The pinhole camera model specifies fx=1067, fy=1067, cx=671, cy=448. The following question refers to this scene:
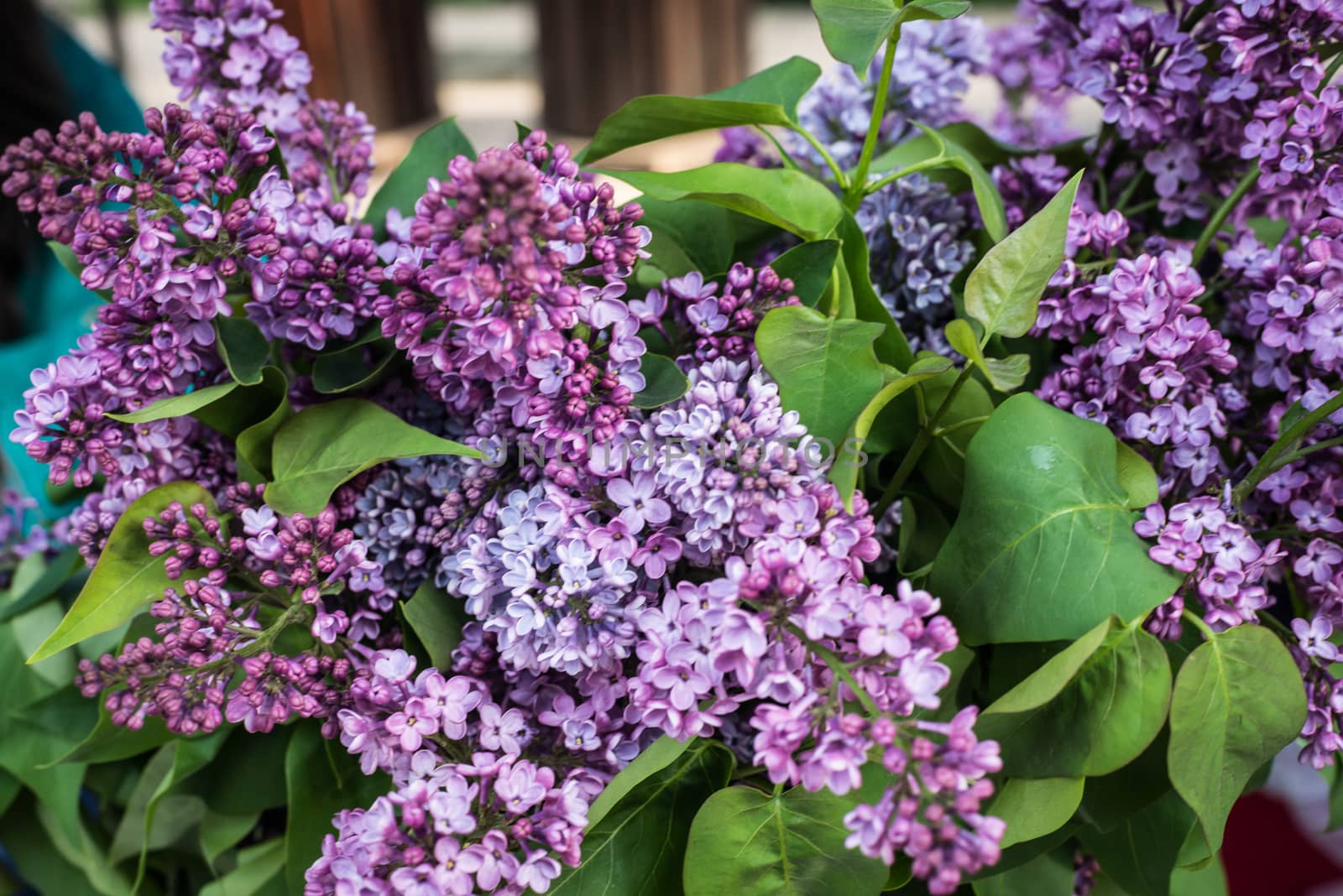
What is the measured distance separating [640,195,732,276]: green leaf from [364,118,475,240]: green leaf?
0.09 m

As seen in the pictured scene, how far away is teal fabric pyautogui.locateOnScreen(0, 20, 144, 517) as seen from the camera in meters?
1.17

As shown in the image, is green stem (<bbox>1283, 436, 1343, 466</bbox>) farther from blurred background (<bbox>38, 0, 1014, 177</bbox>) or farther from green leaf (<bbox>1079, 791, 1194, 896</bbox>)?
blurred background (<bbox>38, 0, 1014, 177</bbox>)

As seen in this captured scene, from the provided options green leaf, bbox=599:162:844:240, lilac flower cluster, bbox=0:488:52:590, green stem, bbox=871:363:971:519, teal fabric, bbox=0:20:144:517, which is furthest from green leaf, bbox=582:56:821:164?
teal fabric, bbox=0:20:144:517

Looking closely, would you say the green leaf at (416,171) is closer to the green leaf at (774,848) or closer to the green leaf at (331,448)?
the green leaf at (331,448)

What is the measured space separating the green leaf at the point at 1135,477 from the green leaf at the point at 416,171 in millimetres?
279

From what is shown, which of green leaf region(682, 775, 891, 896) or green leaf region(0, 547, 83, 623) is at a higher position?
green leaf region(682, 775, 891, 896)

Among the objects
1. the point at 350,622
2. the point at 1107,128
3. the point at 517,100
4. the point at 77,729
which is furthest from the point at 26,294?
the point at 517,100

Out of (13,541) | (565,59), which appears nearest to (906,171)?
(13,541)

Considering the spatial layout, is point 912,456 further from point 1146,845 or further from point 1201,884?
point 1201,884

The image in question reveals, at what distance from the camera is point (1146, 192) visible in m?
0.46

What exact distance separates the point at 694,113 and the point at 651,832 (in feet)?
0.85

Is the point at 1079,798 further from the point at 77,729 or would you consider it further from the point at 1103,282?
the point at 77,729

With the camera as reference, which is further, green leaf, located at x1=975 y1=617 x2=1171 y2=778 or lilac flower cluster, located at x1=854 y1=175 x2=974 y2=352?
lilac flower cluster, located at x1=854 y1=175 x2=974 y2=352

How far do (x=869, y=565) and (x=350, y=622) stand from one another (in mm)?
183
